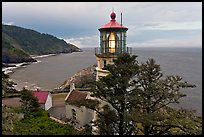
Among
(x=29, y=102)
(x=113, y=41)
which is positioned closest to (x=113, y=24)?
(x=113, y=41)

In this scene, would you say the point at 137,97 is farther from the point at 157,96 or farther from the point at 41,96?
the point at 41,96

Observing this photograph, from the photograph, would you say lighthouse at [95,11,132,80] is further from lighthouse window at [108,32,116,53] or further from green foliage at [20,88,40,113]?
green foliage at [20,88,40,113]

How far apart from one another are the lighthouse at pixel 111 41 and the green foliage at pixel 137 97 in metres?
2.17

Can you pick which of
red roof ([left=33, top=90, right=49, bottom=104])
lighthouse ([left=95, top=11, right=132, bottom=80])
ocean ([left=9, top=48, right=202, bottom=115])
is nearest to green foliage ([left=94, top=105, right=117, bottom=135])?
lighthouse ([left=95, top=11, right=132, bottom=80])

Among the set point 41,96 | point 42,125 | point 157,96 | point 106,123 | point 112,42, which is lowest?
point 42,125

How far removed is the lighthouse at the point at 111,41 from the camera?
1046 cm

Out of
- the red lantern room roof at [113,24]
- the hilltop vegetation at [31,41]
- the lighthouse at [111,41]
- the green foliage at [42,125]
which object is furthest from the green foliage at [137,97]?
the hilltop vegetation at [31,41]

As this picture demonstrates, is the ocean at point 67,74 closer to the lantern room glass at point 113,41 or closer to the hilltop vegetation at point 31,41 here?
the lantern room glass at point 113,41

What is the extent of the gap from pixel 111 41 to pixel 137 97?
383 centimetres

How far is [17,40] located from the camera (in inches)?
4793

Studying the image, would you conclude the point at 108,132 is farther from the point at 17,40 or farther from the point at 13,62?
the point at 17,40

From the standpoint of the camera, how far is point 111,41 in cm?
1059

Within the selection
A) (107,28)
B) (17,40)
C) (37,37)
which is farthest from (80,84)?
(37,37)

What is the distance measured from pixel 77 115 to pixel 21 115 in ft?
9.65
